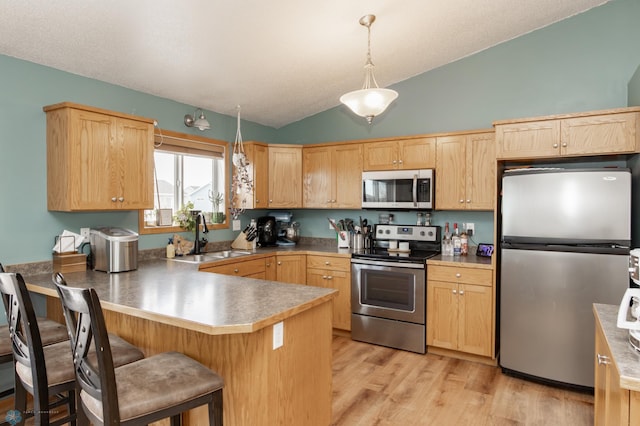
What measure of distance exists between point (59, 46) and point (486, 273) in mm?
3808

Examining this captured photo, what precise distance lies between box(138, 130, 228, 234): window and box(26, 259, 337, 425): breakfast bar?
1355 millimetres

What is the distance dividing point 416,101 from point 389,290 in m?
2.16

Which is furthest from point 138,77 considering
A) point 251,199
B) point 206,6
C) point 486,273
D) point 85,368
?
point 486,273

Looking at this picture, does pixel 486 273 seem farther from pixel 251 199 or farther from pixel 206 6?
pixel 206 6

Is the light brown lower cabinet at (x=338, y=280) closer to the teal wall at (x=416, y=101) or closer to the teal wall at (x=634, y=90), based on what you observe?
the teal wall at (x=416, y=101)

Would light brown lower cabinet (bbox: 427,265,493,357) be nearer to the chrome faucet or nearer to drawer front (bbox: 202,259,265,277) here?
drawer front (bbox: 202,259,265,277)

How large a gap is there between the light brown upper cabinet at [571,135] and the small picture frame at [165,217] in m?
3.20

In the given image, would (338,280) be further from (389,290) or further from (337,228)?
(337,228)

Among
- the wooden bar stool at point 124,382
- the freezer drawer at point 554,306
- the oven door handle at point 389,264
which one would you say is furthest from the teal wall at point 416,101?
the wooden bar stool at point 124,382

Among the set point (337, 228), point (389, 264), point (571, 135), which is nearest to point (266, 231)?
point (337, 228)

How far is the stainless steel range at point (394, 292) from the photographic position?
364 centimetres

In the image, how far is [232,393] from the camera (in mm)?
1836

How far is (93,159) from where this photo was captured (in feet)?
9.17

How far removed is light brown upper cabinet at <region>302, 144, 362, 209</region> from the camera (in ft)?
14.3
